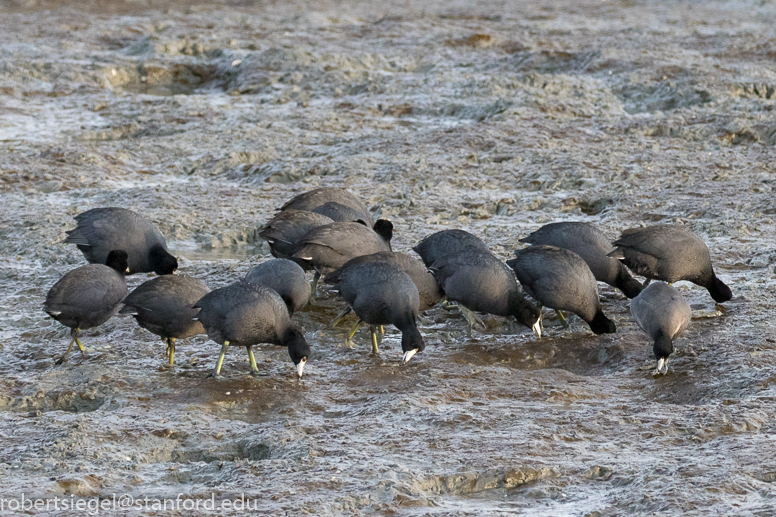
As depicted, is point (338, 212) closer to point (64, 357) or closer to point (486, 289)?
point (486, 289)

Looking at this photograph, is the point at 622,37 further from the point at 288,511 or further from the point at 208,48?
the point at 288,511

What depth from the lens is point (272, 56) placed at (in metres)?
13.7

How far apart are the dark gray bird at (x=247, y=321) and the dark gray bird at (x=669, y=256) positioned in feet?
8.27

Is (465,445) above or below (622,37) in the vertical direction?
below

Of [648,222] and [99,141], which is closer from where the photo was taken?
[648,222]

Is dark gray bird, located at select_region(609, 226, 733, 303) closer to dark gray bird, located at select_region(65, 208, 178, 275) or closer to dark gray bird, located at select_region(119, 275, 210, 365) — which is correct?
dark gray bird, located at select_region(119, 275, 210, 365)

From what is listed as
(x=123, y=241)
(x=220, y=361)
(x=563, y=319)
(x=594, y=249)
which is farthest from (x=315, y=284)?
(x=594, y=249)

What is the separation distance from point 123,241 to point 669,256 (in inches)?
154

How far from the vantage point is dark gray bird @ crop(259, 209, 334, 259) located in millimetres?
6594

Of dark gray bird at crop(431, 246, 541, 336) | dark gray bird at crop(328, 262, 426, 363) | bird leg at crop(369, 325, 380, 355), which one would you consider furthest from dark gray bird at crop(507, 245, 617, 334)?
bird leg at crop(369, 325, 380, 355)

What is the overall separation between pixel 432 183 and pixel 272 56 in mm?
5686

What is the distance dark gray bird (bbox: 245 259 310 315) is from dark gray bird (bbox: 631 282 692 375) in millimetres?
2145

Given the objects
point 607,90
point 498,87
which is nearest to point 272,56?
point 498,87

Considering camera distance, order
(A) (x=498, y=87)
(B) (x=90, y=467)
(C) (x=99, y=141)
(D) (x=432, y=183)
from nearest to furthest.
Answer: (B) (x=90, y=467), (D) (x=432, y=183), (C) (x=99, y=141), (A) (x=498, y=87)
